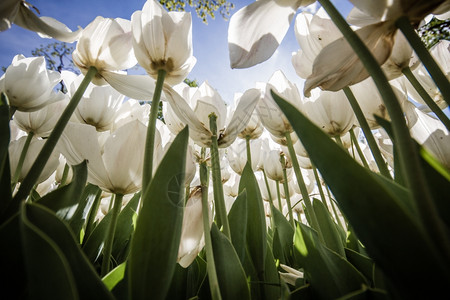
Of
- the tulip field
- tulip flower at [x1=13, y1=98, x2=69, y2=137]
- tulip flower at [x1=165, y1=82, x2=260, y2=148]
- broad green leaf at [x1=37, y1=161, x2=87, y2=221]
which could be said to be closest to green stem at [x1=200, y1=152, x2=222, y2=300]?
the tulip field

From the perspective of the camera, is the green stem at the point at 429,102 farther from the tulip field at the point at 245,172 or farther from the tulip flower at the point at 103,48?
the tulip flower at the point at 103,48

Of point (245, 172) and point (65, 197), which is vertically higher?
point (245, 172)

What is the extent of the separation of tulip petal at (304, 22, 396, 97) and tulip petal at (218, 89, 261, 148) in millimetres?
225

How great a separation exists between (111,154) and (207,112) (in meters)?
0.28

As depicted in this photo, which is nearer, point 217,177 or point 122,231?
point 217,177

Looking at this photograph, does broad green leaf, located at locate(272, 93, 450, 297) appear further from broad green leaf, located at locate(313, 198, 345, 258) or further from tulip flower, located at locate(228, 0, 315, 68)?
broad green leaf, located at locate(313, 198, 345, 258)

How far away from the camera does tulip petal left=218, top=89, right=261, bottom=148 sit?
2.06 ft

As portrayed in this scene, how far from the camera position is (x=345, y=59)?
0.39m

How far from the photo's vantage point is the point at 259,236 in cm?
61

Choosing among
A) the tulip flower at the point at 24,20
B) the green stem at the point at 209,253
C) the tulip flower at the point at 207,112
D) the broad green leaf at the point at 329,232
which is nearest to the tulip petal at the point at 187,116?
the tulip flower at the point at 207,112

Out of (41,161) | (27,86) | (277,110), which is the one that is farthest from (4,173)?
(277,110)

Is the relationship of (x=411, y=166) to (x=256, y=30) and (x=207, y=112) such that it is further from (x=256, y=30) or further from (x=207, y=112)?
(x=207, y=112)

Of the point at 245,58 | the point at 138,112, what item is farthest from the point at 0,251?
the point at 138,112

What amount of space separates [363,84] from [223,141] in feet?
1.40
